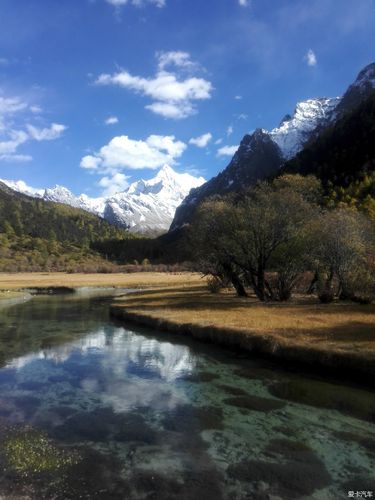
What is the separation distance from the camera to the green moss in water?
48.5ft

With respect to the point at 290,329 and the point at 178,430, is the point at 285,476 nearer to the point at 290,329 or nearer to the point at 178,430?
the point at 178,430

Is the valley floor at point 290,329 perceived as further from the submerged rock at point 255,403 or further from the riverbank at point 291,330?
the submerged rock at point 255,403

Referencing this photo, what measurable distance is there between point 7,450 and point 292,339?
66.3 feet

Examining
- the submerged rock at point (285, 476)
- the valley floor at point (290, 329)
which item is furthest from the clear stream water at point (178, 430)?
the valley floor at point (290, 329)

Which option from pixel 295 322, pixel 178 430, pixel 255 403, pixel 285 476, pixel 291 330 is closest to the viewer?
pixel 285 476

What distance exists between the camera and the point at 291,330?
3372 cm

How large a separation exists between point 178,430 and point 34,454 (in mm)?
5573

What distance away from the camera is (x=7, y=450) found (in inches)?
635

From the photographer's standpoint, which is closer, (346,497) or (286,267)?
(346,497)

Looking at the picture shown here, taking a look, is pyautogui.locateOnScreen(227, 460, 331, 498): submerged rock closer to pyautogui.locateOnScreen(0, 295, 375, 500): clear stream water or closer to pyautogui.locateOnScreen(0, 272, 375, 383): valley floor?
pyautogui.locateOnScreen(0, 295, 375, 500): clear stream water

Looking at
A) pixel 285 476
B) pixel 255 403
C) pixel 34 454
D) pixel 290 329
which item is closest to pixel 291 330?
pixel 290 329

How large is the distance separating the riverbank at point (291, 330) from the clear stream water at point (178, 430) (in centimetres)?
198

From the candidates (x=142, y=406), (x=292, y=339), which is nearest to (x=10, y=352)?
(x=142, y=406)

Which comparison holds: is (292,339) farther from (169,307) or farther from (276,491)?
(169,307)
